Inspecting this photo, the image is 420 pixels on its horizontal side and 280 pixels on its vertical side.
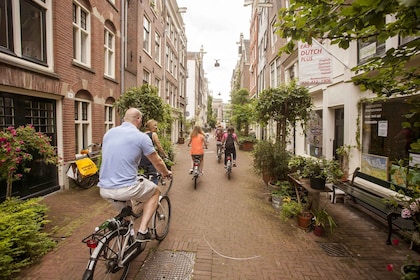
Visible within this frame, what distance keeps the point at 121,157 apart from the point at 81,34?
7118 millimetres

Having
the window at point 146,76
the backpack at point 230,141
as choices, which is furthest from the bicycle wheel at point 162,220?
the window at point 146,76

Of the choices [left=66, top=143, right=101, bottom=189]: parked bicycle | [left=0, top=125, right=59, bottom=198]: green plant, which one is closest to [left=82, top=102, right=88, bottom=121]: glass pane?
[left=66, top=143, right=101, bottom=189]: parked bicycle

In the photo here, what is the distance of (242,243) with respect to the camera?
12.8ft

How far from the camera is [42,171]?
20.5 ft

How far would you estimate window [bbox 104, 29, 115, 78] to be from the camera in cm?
950

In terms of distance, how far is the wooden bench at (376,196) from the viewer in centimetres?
386

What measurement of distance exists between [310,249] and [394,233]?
5.82 ft

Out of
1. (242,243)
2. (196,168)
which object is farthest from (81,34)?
(242,243)

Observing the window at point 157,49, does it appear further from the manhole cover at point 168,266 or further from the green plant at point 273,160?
the manhole cover at point 168,266

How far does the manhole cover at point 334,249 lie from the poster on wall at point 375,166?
2.65m

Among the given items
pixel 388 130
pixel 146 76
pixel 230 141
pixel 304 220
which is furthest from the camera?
pixel 146 76

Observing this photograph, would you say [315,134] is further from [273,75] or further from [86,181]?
[86,181]

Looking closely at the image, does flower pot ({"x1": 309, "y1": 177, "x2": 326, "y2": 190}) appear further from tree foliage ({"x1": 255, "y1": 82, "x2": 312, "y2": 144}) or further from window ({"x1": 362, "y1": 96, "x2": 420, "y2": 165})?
tree foliage ({"x1": 255, "y1": 82, "x2": 312, "y2": 144})

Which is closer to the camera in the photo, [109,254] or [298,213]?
[109,254]
